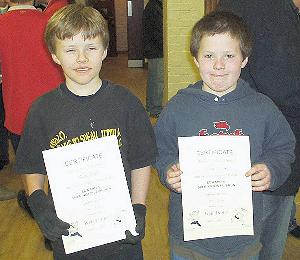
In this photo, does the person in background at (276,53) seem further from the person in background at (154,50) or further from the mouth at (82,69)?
the person in background at (154,50)

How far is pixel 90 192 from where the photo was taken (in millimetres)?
1479

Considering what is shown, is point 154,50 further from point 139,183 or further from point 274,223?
point 139,183

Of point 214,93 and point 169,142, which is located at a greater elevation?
point 214,93

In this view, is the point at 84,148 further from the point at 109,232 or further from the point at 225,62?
the point at 225,62

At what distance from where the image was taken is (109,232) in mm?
1515

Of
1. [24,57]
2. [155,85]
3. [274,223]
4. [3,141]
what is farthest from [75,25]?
[155,85]

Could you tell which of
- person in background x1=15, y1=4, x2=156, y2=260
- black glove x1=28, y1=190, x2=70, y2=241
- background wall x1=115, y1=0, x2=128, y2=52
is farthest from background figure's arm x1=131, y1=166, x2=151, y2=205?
background wall x1=115, y1=0, x2=128, y2=52

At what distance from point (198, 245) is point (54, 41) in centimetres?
85

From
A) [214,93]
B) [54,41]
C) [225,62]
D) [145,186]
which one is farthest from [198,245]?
[54,41]

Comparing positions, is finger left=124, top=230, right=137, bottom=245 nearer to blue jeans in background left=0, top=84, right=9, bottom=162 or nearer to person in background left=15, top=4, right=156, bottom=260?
person in background left=15, top=4, right=156, bottom=260

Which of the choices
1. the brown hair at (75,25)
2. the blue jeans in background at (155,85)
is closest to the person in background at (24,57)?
the brown hair at (75,25)

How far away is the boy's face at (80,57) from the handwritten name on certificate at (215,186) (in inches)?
14.5

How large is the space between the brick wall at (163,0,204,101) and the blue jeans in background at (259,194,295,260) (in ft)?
8.49

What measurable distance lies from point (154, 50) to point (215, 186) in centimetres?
468
